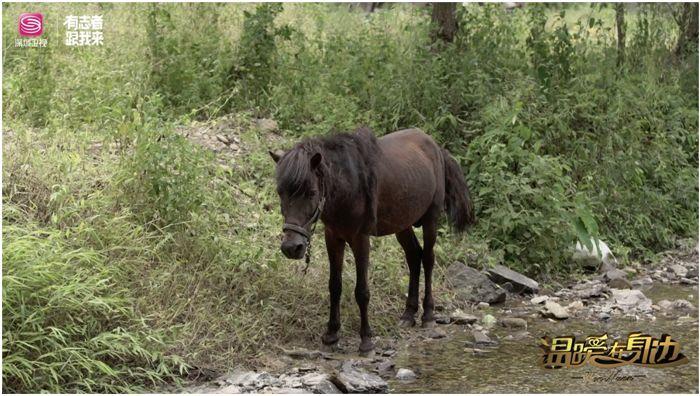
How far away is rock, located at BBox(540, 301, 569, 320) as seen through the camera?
8.49 meters

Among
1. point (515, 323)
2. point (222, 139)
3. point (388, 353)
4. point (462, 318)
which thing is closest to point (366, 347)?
point (388, 353)

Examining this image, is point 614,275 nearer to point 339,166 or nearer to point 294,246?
point 339,166

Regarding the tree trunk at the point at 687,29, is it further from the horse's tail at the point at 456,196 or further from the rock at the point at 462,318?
the rock at the point at 462,318

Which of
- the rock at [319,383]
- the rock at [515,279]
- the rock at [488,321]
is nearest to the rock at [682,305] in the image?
the rock at [515,279]

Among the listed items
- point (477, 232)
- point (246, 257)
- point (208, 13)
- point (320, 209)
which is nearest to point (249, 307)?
point (246, 257)

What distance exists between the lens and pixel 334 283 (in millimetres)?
7508

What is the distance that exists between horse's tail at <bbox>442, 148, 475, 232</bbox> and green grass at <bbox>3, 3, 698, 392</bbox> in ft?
2.15

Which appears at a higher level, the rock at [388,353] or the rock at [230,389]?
the rock at [230,389]

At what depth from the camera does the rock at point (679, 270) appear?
399 inches

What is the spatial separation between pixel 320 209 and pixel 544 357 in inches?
88.0

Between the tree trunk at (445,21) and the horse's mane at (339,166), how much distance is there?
519 cm

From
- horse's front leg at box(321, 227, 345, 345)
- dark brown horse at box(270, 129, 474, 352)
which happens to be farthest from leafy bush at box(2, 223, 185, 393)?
horse's front leg at box(321, 227, 345, 345)

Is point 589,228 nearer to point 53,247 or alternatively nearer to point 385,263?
point 385,263

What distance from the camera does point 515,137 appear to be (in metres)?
10.3
